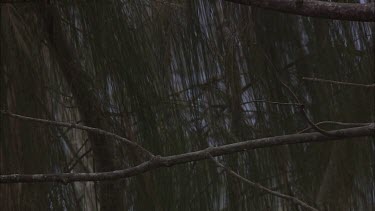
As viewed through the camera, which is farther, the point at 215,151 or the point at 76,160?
the point at 76,160

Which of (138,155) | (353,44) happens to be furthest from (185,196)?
(353,44)

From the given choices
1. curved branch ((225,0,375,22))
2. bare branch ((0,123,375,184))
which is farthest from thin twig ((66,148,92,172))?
curved branch ((225,0,375,22))

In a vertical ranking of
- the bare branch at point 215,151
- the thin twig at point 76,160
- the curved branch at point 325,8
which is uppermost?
the curved branch at point 325,8

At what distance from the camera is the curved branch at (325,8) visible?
60 centimetres

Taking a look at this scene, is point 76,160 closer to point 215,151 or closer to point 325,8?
point 215,151

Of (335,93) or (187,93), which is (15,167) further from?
(335,93)

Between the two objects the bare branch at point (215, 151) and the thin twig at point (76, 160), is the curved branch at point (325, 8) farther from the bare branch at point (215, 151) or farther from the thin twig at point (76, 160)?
the thin twig at point (76, 160)

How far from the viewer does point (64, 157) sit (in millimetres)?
1059

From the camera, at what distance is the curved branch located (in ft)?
1.95

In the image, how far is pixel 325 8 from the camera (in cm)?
61

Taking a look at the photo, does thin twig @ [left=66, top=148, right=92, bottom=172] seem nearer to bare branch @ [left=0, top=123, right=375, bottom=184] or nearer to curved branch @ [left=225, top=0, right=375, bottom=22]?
bare branch @ [left=0, top=123, right=375, bottom=184]

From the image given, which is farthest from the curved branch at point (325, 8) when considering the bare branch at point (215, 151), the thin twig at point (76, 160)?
the thin twig at point (76, 160)

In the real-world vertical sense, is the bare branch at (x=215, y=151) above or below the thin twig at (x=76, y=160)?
below

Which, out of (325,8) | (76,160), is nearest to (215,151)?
(325,8)
